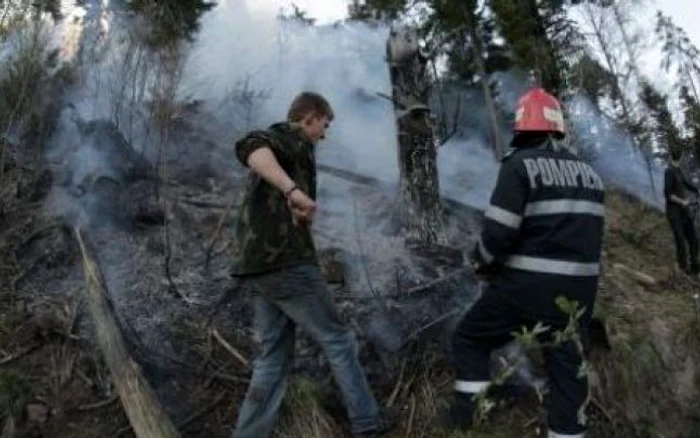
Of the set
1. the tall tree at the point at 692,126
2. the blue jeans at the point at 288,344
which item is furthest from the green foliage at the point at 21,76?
the tall tree at the point at 692,126

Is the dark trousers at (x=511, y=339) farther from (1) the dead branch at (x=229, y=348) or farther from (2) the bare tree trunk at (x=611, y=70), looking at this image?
(2) the bare tree trunk at (x=611, y=70)

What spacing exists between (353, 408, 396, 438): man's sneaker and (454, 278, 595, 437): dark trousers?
440mm

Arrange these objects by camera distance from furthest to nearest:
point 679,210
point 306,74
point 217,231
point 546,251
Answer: point 306,74
point 679,210
point 217,231
point 546,251

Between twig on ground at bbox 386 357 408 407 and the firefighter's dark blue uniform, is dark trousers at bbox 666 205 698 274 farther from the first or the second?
the firefighter's dark blue uniform

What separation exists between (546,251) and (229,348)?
2004 mm

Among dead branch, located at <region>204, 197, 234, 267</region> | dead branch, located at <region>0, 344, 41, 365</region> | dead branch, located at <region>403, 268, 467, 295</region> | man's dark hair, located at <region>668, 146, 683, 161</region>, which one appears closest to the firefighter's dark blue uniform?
dead branch, located at <region>403, 268, 467, 295</region>

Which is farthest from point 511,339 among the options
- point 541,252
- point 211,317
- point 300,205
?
point 211,317

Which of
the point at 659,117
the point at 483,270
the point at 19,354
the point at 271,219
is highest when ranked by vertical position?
the point at 659,117

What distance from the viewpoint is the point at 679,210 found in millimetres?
8891

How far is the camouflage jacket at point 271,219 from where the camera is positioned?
3.79m

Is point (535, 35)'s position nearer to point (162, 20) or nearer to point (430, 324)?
point (162, 20)

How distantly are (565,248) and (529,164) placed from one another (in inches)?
17.9

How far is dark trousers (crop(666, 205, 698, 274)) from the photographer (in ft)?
28.0

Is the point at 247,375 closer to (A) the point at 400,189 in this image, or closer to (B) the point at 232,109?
(A) the point at 400,189
